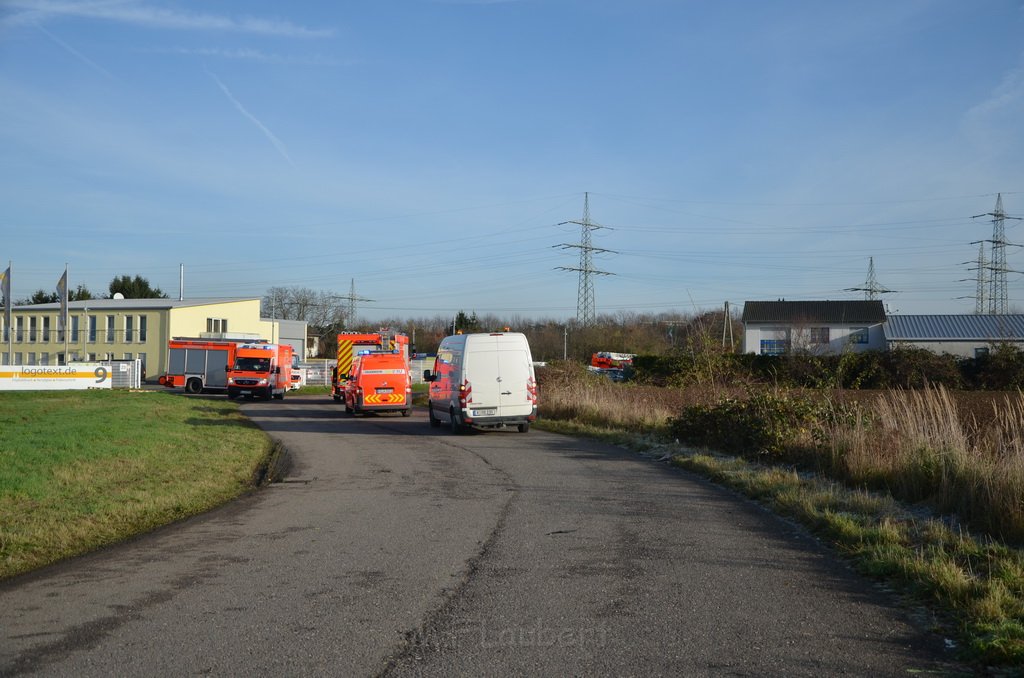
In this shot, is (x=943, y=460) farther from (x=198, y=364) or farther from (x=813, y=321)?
(x=813, y=321)

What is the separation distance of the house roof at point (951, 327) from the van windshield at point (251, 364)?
4078 cm

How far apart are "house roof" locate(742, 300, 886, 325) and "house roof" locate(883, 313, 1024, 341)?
8.83 ft

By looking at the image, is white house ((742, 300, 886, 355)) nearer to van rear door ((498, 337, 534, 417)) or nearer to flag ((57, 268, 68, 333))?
van rear door ((498, 337, 534, 417))

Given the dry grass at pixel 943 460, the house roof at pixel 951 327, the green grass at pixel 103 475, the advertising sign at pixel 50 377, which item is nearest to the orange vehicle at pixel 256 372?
the advertising sign at pixel 50 377

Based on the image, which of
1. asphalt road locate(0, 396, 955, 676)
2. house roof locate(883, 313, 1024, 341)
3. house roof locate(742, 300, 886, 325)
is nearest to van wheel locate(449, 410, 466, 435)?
asphalt road locate(0, 396, 955, 676)

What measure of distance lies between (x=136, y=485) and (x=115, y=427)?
7.55 meters

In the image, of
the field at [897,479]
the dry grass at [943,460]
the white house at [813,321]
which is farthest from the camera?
the white house at [813,321]

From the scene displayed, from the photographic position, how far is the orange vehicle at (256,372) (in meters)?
42.7

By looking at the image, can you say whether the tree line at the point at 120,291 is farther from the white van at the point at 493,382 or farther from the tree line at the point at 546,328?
the white van at the point at 493,382

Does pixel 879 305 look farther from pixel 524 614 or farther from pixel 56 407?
pixel 524 614

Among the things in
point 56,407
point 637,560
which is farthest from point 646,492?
point 56,407

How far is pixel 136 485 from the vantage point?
486 inches

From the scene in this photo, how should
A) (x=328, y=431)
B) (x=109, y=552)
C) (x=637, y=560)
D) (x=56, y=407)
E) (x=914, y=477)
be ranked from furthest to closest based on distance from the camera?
(x=56, y=407) → (x=328, y=431) → (x=914, y=477) → (x=109, y=552) → (x=637, y=560)

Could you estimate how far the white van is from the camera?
848 inches
